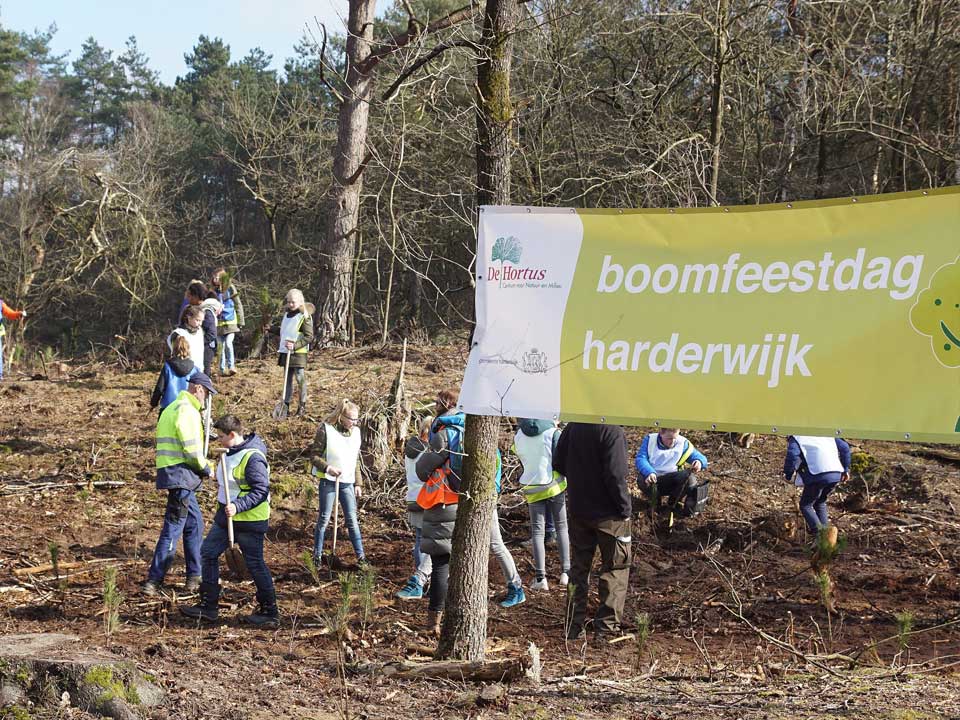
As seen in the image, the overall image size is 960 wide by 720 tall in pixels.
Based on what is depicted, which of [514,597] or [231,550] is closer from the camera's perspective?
[231,550]

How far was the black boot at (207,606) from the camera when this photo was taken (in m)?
7.70

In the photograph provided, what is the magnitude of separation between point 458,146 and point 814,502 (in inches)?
478

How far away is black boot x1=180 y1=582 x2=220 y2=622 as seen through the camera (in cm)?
770

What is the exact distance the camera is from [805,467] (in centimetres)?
930

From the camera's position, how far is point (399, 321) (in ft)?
100

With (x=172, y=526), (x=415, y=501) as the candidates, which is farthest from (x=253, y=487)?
(x=415, y=501)

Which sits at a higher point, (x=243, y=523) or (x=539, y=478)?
(x=539, y=478)

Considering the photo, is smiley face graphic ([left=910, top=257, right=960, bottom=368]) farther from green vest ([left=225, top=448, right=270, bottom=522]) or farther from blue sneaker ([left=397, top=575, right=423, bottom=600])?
blue sneaker ([left=397, top=575, right=423, bottom=600])

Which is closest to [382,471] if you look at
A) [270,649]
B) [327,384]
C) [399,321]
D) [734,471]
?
[327,384]

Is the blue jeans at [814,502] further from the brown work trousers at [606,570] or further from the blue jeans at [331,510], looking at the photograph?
the blue jeans at [331,510]

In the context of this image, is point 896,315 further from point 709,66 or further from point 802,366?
point 709,66

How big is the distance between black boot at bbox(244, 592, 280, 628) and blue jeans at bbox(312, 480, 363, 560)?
4.90ft

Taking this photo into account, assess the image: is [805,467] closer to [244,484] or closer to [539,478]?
[539,478]

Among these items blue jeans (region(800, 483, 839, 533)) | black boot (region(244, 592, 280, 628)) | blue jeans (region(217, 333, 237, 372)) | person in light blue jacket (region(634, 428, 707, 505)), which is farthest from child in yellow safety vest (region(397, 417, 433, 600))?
blue jeans (region(217, 333, 237, 372))
